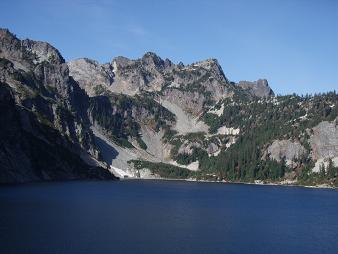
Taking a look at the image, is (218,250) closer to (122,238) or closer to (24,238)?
(122,238)

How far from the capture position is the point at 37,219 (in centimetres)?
9912

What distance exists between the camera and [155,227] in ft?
324

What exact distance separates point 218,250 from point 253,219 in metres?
40.8

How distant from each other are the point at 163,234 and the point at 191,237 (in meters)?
4.98

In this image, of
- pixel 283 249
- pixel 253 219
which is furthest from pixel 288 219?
pixel 283 249

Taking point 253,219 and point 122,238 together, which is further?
point 253,219

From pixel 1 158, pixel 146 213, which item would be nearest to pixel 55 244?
pixel 146 213

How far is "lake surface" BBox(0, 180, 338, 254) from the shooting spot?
8000 centimetres

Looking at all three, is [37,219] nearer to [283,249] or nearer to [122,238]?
[122,238]

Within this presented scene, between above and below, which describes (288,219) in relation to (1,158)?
below

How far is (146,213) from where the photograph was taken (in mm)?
119938

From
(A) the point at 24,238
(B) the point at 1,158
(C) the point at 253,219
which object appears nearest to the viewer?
(A) the point at 24,238

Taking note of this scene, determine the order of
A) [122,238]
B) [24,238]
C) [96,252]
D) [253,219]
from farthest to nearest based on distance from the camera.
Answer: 1. [253,219]
2. [122,238]
3. [24,238]
4. [96,252]

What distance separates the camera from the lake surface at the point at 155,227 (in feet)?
262
